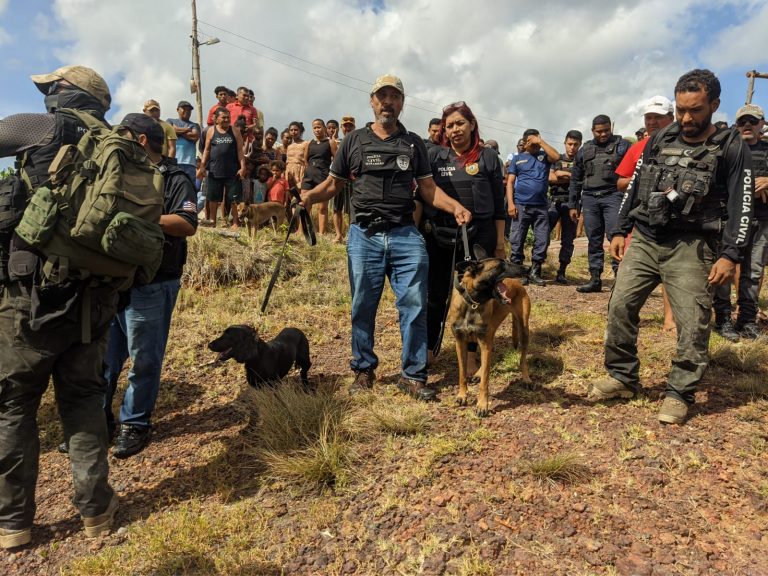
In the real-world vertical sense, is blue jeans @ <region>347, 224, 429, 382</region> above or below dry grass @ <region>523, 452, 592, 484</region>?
above

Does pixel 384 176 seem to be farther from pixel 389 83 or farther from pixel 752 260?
pixel 752 260

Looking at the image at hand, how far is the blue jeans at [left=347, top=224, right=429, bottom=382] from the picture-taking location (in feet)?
12.7

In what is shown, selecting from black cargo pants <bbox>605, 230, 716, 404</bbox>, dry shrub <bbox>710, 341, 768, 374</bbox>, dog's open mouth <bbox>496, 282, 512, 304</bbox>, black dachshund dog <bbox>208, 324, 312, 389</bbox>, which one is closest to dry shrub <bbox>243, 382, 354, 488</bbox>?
black dachshund dog <bbox>208, 324, 312, 389</bbox>

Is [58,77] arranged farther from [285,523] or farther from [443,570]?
[443,570]

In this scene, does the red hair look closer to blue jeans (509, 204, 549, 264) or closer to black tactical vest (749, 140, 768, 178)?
black tactical vest (749, 140, 768, 178)

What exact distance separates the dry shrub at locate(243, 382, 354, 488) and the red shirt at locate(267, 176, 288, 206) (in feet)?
24.2

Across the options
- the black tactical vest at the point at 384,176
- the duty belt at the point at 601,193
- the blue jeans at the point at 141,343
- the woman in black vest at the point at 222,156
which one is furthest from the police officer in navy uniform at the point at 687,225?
the woman in black vest at the point at 222,156

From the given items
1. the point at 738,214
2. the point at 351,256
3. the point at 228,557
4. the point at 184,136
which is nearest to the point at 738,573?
the point at 738,214

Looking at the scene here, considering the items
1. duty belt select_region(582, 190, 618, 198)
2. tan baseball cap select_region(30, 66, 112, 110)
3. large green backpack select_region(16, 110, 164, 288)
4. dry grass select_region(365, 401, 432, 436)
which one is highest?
tan baseball cap select_region(30, 66, 112, 110)

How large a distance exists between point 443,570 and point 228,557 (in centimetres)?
108

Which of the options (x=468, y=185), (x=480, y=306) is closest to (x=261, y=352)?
(x=480, y=306)

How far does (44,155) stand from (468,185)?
3.00 metres

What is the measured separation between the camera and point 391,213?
12.7ft

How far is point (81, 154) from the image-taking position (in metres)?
2.42
